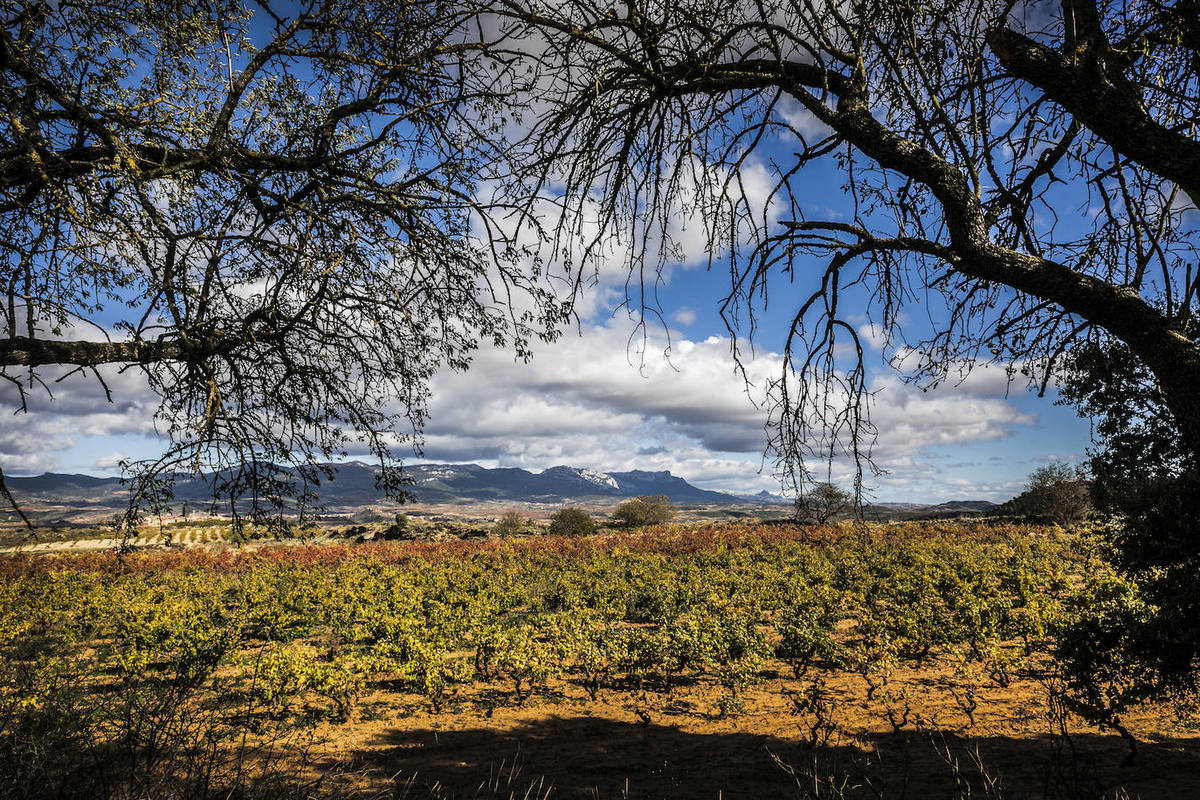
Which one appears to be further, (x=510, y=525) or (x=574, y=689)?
(x=510, y=525)

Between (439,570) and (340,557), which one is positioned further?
(340,557)

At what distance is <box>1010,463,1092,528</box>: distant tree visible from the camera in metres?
36.0

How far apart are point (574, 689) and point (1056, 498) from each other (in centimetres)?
4214

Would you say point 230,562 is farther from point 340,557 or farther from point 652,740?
point 652,740

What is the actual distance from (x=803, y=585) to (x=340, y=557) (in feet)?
68.3

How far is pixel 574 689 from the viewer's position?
380 inches

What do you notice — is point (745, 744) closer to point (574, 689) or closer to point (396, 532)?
point (574, 689)

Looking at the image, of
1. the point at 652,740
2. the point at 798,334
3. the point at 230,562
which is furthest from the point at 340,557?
the point at 798,334

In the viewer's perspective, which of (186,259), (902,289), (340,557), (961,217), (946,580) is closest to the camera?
(961,217)

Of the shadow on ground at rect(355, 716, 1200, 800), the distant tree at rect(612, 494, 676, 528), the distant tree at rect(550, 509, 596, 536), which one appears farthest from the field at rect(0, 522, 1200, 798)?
the distant tree at rect(612, 494, 676, 528)

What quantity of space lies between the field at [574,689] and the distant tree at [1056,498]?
76.4ft

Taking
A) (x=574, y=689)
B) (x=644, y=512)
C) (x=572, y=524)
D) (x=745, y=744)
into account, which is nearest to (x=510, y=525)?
(x=572, y=524)

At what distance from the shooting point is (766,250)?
11.2 feet

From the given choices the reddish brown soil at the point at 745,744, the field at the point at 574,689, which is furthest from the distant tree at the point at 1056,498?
the reddish brown soil at the point at 745,744
